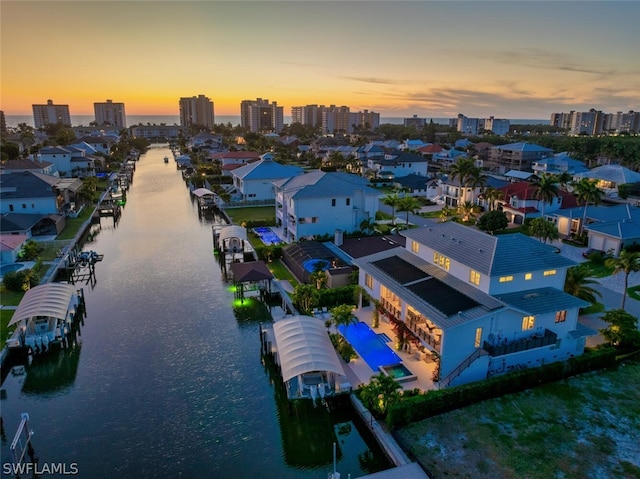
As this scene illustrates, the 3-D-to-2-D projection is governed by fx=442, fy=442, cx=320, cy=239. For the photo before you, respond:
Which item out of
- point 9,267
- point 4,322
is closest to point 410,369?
point 4,322

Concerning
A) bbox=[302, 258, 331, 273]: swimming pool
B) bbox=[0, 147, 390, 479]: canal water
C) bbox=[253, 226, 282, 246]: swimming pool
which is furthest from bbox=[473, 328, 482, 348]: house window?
bbox=[253, 226, 282, 246]: swimming pool

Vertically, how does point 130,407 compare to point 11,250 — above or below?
below

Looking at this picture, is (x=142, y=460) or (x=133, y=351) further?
(x=133, y=351)

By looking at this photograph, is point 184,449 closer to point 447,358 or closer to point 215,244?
point 447,358

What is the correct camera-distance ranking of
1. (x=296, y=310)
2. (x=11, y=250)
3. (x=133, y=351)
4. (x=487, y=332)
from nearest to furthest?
1. (x=487, y=332)
2. (x=133, y=351)
3. (x=296, y=310)
4. (x=11, y=250)

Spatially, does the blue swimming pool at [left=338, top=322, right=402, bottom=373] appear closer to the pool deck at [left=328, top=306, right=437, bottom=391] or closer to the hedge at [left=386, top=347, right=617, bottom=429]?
the pool deck at [left=328, top=306, right=437, bottom=391]

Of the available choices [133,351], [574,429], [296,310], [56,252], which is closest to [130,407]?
[133,351]
